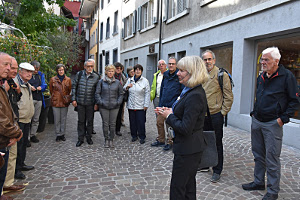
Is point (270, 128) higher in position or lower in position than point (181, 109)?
lower

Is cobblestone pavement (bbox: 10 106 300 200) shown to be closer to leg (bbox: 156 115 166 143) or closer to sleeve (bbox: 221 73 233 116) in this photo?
leg (bbox: 156 115 166 143)

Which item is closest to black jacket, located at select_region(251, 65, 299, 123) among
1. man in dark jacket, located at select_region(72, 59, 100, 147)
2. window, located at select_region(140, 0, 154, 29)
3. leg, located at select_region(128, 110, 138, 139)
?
leg, located at select_region(128, 110, 138, 139)

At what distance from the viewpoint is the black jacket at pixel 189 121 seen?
2.42m

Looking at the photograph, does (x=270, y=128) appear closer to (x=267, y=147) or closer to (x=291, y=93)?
(x=267, y=147)

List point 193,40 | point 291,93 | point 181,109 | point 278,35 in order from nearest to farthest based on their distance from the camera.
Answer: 1. point 181,109
2. point 291,93
3. point 278,35
4. point 193,40

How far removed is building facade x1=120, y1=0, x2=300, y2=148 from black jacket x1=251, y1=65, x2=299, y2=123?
300 cm

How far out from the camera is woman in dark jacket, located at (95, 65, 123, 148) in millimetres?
5863

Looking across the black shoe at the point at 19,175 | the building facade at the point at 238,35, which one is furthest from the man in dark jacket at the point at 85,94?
the building facade at the point at 238,35

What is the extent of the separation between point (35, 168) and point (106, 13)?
Result: 23.7m

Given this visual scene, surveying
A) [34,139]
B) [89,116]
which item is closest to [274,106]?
[89,116]

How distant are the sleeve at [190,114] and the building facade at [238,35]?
175 inches

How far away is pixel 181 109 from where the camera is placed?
8.23 feet

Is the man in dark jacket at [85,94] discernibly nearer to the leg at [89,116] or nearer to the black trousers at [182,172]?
the leg at [89,116]

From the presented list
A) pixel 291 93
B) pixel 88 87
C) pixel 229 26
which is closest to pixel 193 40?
pixel 229 26
